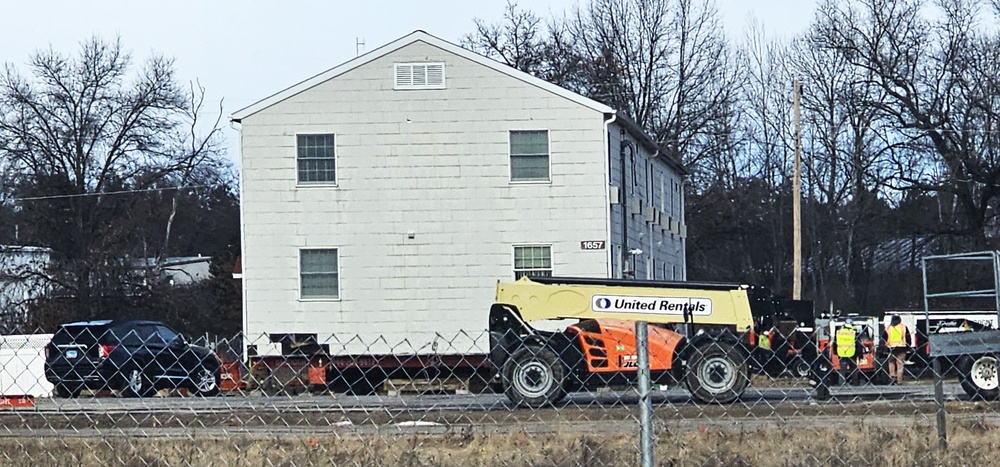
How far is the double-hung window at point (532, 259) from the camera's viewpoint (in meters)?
30.4

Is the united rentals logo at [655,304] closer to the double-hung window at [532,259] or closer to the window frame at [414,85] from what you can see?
the double-hung window at [532,259]

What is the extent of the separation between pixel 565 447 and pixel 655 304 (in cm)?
844

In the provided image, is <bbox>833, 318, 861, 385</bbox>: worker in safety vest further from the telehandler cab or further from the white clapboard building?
the white clapboard building

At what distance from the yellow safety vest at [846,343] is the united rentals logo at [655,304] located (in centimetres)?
262

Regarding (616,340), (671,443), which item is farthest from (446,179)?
(671,443)

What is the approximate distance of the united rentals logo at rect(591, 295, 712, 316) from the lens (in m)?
19.2

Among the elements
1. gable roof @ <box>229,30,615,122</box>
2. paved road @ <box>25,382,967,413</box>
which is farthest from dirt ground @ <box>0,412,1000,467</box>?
gable roof @ <box>229,30,615,122</box>

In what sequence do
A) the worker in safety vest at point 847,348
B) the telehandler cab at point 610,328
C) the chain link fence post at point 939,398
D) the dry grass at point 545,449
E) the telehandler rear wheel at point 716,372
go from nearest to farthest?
the chain link fence post at point 939,398 → the dry grass at point 545,449 → the telehandler rear wheel at point 716,372 → the telehandler cab at point 610,328 → the worker in safety vest at point 847,348

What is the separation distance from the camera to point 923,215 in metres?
54.0

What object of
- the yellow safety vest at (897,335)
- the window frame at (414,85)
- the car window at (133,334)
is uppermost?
the window frame at (414,85)

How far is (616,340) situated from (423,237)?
1244 centimetres

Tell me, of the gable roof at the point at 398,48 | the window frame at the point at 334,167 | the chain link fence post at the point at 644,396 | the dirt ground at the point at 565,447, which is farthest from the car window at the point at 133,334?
the chain link fence post at the point at 644,396

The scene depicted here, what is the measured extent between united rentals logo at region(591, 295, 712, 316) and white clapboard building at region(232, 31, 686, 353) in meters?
10.8

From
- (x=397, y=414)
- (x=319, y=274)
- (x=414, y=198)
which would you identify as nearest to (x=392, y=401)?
(x=397, y=414)
